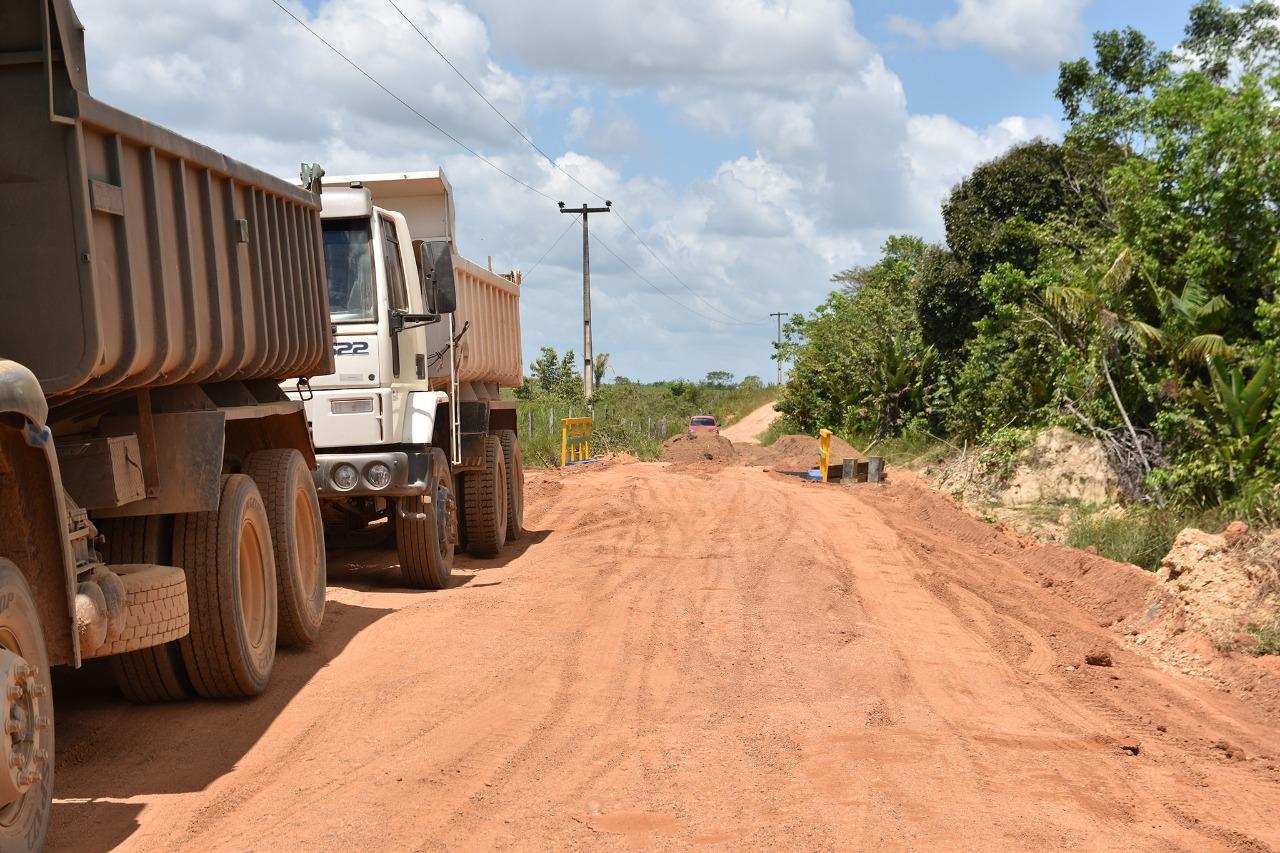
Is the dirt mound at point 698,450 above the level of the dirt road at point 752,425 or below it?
above

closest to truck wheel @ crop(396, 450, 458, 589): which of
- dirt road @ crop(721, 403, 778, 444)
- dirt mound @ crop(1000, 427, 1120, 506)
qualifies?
dirt mound @ crop(1000, 427, 1120, 506)

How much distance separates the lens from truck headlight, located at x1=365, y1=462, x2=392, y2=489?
9.70 m

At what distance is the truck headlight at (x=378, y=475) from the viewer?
9.70m

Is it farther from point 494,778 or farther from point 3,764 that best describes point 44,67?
point 494,778

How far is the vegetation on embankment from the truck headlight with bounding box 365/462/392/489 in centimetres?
1748

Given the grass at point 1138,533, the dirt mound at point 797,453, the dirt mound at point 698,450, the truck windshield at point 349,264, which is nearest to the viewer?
the truck windshield at point 349,264

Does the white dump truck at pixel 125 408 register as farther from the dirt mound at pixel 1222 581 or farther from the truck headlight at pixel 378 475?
the dirt mound at pixel 1222 581

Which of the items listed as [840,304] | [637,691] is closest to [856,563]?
[637,691]

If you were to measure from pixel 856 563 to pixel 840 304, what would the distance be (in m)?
25.2

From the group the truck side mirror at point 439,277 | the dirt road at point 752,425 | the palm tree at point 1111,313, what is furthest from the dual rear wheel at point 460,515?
the dirt road at point 752,425

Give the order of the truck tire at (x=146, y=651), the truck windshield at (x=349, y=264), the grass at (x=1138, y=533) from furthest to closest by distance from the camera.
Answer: the grass at (x=1138, y=533) → the truck windshield at (x=349, y=264) → the truck tire at (x=146, y=651)

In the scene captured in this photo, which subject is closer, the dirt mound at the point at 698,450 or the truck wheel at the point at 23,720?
the truck wheel at the point at 23,720

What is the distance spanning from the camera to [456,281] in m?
11.7

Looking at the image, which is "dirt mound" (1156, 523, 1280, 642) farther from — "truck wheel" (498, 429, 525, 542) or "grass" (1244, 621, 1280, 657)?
"truck wheel" (498, 429, 525, 542)
